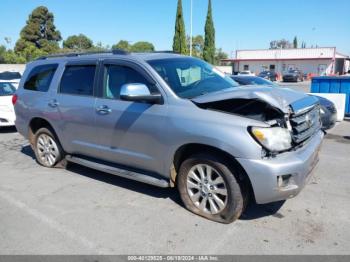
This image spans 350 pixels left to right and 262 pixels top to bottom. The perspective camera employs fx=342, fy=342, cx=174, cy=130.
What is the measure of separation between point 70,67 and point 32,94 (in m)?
1.09

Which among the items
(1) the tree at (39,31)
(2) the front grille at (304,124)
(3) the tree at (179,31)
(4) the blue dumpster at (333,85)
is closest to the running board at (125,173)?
(2) the front grille at (304,124)

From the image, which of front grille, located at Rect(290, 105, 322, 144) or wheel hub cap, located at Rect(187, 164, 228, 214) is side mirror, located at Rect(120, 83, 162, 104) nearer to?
wheel hub cap, located at Rect(187, 164, 228, 214)

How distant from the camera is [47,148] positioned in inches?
235

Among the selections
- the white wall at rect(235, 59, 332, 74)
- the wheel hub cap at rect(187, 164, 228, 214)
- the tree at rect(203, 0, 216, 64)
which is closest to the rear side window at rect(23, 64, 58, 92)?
the wheel hub cap at rect(187, 164, 228, 214)

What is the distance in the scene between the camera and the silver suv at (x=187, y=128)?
350cm

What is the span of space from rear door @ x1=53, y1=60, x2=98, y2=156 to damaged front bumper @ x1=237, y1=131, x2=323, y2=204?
2443 mm

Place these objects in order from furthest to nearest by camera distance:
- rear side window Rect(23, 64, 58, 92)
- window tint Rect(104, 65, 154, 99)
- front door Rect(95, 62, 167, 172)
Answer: rear side window Rect(23, 64, 58, 92), window tint Rect(104, 65, 154, 99), front door Rect(95, 62, 167, 172)

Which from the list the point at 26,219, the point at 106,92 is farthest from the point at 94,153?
the point at 26,219

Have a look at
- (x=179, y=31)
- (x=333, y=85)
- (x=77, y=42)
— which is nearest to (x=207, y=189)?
(x=333, y=85)

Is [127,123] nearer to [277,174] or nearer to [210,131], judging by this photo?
[210,131]

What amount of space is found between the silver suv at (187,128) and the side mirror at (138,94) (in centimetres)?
1

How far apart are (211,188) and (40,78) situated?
3774 millimetres

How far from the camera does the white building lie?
52.0 meters

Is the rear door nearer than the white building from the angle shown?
Yes
